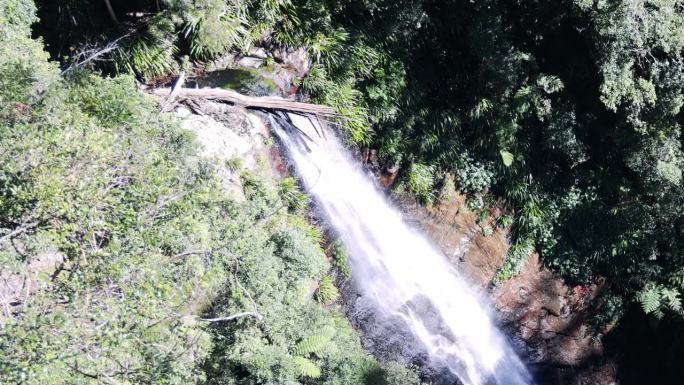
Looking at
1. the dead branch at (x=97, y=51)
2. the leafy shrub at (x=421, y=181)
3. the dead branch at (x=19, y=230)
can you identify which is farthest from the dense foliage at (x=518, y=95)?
the dead branch at (x=19, y=230)

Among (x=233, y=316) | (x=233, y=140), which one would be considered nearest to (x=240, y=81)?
(x=233, y=140)

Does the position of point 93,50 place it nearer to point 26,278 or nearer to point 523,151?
point 26,278

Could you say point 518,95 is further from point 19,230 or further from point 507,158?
point 19,230

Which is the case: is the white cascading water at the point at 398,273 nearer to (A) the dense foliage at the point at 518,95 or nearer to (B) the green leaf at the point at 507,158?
(A) the dense foliage at the point at 518,95

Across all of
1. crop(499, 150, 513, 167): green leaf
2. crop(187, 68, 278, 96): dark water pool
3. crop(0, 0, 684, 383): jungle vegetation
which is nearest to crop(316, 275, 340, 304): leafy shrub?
crop(0, 0, 684, 383): jungle vegetation

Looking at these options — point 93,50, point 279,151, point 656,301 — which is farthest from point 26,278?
point 656,301
